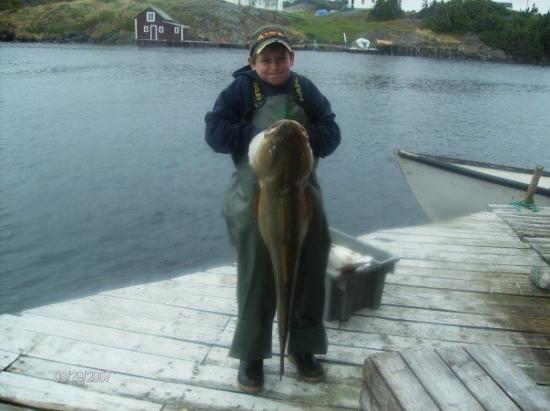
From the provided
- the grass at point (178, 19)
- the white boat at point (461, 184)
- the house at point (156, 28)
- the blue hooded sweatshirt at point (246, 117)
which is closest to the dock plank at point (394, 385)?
the blue hooded sweatshirt at point (246, 117)

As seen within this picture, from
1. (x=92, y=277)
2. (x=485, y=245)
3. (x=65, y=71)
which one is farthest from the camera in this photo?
(x=65, y=71)

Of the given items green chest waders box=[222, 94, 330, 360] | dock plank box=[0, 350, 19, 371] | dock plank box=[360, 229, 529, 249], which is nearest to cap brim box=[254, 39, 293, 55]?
green chest waders box=[222, 94, 330, 360]

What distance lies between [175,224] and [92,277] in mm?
3279

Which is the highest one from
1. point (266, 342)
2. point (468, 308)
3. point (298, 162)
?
point (298, 162)

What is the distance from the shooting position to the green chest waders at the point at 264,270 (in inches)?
120

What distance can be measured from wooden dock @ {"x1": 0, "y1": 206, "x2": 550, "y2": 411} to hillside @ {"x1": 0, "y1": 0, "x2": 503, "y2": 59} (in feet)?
316

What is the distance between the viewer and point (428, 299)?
16.1 ft

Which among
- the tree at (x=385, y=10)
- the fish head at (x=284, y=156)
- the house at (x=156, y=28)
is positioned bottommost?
the fish head at (x=284, y=156)

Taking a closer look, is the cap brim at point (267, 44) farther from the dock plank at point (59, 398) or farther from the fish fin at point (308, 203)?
the dock plank at point (59, 398)

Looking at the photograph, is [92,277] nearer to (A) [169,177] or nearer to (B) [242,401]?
(A) [169,177]

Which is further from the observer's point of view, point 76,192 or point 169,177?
point 169,177

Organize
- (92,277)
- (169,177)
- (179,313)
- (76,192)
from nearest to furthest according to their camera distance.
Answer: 1. (179,313)
2. (92,277)
3. (76,192)
4. (169,177)

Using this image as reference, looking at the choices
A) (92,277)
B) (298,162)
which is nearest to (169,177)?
(92,277)

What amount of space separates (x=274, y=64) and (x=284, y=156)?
718 mm
